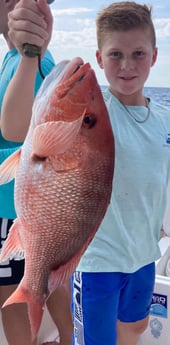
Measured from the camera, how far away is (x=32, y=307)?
885 mm

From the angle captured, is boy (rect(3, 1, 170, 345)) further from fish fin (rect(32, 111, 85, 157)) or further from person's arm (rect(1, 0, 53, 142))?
fish fin (rect(32, 111, 85, 157))

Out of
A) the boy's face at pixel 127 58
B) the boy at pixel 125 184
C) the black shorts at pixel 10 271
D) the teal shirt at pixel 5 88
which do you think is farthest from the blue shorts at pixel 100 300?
the boy's face at pixel 127 58

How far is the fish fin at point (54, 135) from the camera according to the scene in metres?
0.86

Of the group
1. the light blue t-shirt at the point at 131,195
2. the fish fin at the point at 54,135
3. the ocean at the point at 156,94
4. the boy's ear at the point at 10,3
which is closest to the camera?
the fish fin at the point at 54,135

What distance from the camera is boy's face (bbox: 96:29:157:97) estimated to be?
64.5 inches

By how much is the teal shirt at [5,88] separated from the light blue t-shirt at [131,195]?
326 millimetres

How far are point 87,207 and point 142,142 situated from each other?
82cm

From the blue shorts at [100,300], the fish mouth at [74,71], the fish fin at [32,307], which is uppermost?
the fish mouth at [74,71]

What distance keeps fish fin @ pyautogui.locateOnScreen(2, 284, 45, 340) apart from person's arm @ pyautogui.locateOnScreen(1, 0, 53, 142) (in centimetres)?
40

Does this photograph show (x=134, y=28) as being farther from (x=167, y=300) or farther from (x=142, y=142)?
(x=167, y=300)

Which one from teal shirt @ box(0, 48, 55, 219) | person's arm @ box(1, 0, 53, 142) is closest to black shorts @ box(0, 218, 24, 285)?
teal shirt @ box(0, 48, 55, 219)

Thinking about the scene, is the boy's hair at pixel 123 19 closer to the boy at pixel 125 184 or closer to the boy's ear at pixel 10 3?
the boy at pixel 125 184

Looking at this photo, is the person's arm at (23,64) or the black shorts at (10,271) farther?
the black shorts at (10,271)

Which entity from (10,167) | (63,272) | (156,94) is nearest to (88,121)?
(10,167)
